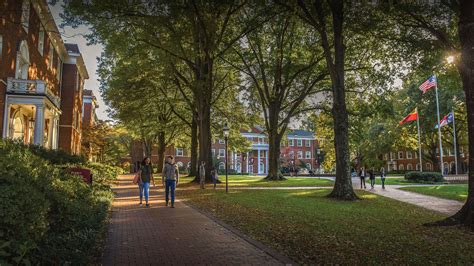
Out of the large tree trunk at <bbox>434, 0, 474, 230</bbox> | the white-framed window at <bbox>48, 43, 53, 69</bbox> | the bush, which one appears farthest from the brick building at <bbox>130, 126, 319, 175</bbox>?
the large tree trunk at <bbox>434, 0, 474, 230</bbox>

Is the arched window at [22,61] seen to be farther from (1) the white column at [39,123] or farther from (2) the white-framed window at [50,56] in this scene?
(2) the white-framed window at [50,56]

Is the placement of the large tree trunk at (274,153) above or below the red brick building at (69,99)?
below

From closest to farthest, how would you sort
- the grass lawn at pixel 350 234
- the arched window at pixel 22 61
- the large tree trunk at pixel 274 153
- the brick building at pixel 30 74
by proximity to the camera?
the grass lawn at pixel 350 234
the brick building at pixel 30 74
the arched window at pixel 22 61
the large tree trunk at pixel 274 153

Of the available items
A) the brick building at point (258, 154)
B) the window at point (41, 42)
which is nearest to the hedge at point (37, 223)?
the window at point (41, 42)

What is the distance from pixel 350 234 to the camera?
26.3ft

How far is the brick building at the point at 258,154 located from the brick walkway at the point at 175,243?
70368 millimetres

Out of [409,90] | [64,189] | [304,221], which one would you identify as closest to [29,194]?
[64,189]

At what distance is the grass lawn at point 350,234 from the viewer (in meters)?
6.22

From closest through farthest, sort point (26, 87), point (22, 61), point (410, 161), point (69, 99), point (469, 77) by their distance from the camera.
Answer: point (469, 77) → point (26, 87) → point (22, 61) → point (69, 99) → point (410, 161)

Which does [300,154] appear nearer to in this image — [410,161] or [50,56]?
[410,161]

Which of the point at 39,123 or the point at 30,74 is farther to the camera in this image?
the point at 30,74

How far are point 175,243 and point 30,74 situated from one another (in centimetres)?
2205

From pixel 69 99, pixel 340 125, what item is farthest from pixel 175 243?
pixel 69 99

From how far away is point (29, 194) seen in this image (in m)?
4.20
